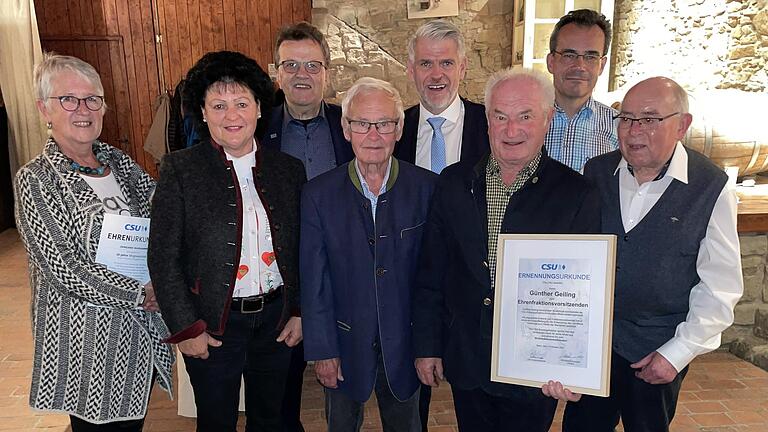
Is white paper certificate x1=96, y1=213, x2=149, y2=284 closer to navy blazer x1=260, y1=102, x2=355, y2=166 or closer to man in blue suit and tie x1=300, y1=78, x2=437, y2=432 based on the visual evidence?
man in blue suit and tie x1=300, y1=78, x2=437, y2=432

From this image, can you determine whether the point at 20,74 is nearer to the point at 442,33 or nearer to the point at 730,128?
the point at 442,33

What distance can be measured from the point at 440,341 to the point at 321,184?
2.19ft

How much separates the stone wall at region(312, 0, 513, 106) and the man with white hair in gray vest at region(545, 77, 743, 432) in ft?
14.6

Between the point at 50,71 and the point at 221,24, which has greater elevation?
the point at 221,24

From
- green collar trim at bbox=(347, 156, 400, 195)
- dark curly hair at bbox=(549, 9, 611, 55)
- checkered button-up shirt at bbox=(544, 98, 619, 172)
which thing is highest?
dark curly hair at bbox=(549, 9, 611, 55)

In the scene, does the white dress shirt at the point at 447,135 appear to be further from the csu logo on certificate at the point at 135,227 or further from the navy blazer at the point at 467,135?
the csu logo on certificate at the point at 135,227

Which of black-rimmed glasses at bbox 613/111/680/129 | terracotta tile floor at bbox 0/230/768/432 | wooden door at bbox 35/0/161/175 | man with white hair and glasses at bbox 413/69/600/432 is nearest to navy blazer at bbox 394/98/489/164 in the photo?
man with white hair and glasses at bbox 413/69/600/432

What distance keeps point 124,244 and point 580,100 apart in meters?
→ 1.97

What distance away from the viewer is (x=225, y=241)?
177 cm

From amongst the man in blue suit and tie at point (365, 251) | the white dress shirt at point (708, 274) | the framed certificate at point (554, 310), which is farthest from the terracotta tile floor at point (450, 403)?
the framed certificate at point (554, 310)

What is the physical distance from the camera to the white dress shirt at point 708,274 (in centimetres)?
166

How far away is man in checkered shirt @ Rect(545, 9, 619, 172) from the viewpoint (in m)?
2.41

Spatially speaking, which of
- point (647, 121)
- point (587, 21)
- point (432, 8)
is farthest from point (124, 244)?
point (432, 8)

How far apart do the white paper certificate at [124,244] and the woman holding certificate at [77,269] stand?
2 cm
